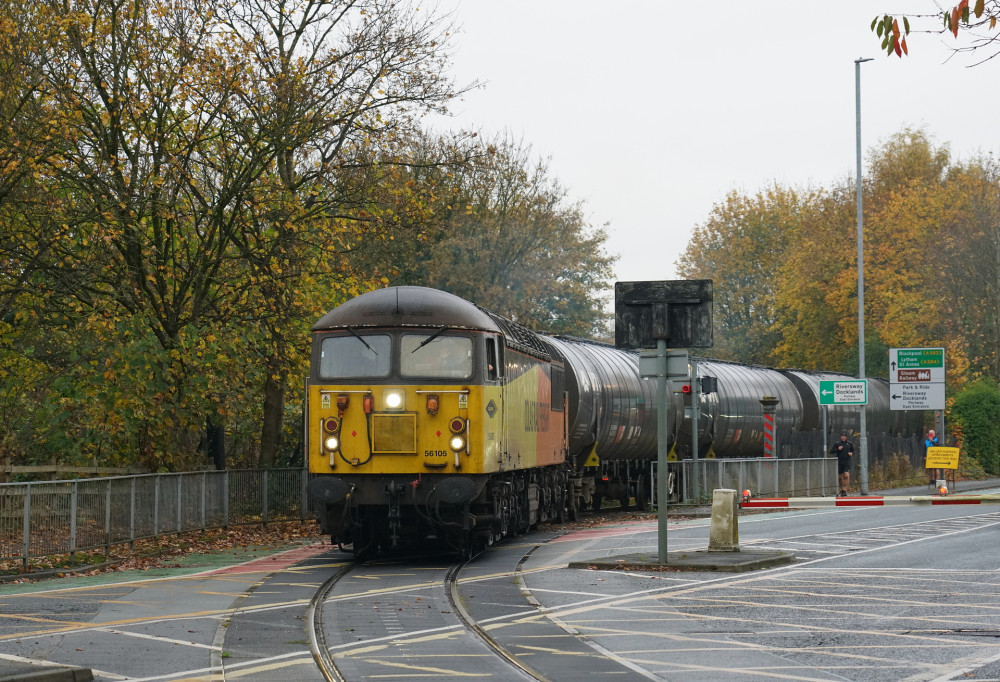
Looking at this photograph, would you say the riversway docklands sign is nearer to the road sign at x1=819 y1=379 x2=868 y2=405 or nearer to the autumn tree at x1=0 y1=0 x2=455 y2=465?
the road sign at x1=819 y1=379 x2=868 y2=405

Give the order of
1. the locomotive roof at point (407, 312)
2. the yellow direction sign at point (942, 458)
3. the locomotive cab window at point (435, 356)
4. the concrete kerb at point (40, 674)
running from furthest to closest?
the yellow direction sign at point (942, 458), the locomotive roof at point (407, 312), the locomotive cab window at point (435, 356), the concrete kerb at point (40, 674)

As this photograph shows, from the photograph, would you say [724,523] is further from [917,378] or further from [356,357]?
[917,378]

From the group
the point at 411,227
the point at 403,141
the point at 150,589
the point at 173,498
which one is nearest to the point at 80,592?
the point at 150,589

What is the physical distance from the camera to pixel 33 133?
21.8 metres

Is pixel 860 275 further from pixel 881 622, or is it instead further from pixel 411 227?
pixel 881 622

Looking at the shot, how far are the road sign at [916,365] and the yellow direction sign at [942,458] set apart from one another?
2372 millimetres

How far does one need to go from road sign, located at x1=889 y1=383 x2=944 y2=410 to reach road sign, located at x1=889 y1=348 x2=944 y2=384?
7.7 inches

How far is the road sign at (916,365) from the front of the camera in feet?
123

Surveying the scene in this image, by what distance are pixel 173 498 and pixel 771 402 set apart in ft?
68.5

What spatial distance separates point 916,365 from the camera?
124 feet

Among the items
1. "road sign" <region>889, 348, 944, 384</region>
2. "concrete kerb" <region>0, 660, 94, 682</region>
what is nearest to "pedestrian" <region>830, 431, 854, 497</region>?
"road sign" <region>889, 348, 944, 384</region>

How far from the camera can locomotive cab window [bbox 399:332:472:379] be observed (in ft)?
60.8

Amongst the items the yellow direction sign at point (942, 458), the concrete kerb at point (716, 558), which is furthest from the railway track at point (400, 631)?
the yellow direction sign at point (942, 458)

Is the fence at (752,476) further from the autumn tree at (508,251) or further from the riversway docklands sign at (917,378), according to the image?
the autumn tree at (508,251)
